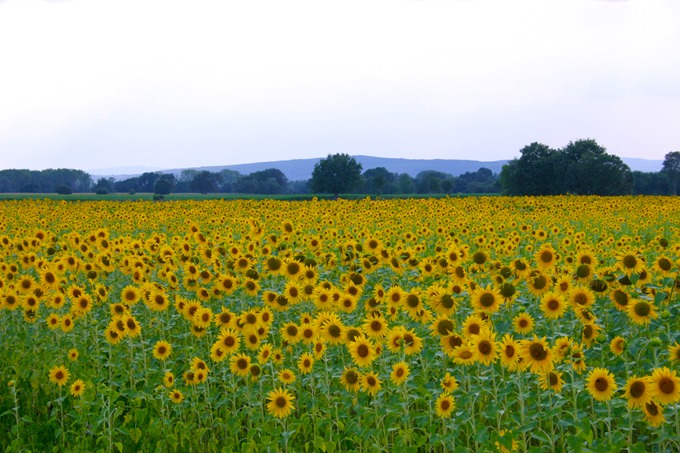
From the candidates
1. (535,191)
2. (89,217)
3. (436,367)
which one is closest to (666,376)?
(436,367)

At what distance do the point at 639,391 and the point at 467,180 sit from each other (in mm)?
161715

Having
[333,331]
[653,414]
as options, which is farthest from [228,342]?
[653,414]

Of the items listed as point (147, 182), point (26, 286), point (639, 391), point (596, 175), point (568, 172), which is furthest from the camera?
point (147, 182)

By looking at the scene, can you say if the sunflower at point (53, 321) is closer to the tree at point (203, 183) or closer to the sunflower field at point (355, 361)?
the sunflower field at point (355, 361)

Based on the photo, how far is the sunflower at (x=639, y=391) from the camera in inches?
191

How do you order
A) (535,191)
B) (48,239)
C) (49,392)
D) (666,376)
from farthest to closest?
(535,191)
(48,239)
(49,392)
(666,376)

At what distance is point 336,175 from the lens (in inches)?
4104

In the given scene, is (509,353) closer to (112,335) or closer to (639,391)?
(639,391)

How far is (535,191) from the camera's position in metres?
81.8

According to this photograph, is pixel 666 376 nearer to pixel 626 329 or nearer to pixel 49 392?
pixel 626 329

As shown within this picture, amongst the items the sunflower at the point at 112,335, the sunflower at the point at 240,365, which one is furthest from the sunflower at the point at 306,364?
the sunflower at the point at 112,335

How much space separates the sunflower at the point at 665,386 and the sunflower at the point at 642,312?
65.8 inches

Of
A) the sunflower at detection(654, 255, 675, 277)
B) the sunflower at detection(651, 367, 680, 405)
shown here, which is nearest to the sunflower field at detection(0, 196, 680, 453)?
the sunflower at detection(651, 367, 680, 405)

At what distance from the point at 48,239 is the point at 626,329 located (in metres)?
10.9
